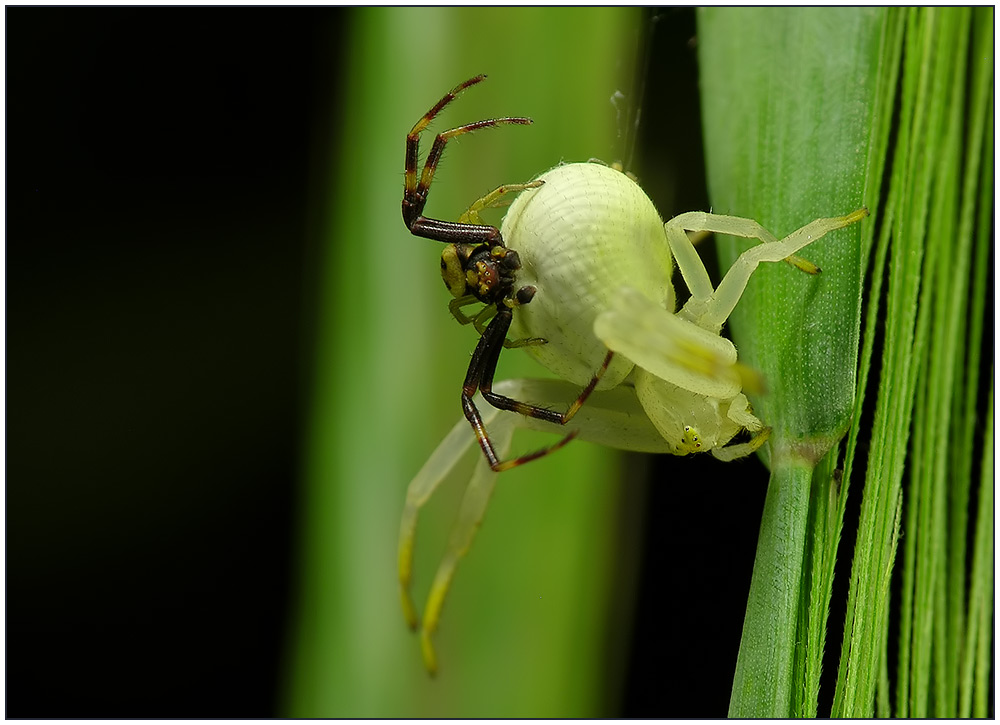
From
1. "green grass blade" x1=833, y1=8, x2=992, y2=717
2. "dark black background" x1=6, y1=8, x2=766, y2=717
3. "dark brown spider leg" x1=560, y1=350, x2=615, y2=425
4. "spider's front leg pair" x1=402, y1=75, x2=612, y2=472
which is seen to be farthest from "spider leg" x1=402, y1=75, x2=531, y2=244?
"dark black background" x1=6, y1=8, x2=766, y2=717

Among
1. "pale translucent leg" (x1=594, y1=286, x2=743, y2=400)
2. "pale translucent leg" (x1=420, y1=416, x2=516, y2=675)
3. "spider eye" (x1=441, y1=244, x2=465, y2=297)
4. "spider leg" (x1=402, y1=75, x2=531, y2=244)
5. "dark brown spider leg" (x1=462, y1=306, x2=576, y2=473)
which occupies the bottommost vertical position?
"pale translucent leg" (x1=420, y1=416, x2=516, y2=675)

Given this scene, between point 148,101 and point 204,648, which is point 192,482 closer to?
point 204,648

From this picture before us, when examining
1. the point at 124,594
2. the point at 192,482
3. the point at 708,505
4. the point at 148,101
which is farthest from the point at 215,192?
the point at 708,505

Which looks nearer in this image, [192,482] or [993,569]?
[993,569]

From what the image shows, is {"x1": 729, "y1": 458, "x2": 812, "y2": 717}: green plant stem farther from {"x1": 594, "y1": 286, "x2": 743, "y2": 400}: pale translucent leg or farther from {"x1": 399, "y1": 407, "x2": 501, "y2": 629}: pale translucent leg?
{"x1": 399, "y1": 407, "x2": 501, "y2": 629}: pale translucent leg

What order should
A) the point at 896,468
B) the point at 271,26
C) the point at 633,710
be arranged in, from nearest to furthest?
1. the point at 896,468
2. the point at 633,710
3. the point at 271,26

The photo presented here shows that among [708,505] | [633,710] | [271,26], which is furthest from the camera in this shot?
[271,26]

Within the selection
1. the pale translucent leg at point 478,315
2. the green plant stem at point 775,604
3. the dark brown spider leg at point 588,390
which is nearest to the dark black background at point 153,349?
the pale translucent leg at point 478,315

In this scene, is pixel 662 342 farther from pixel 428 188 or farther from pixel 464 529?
pixel 464 529
